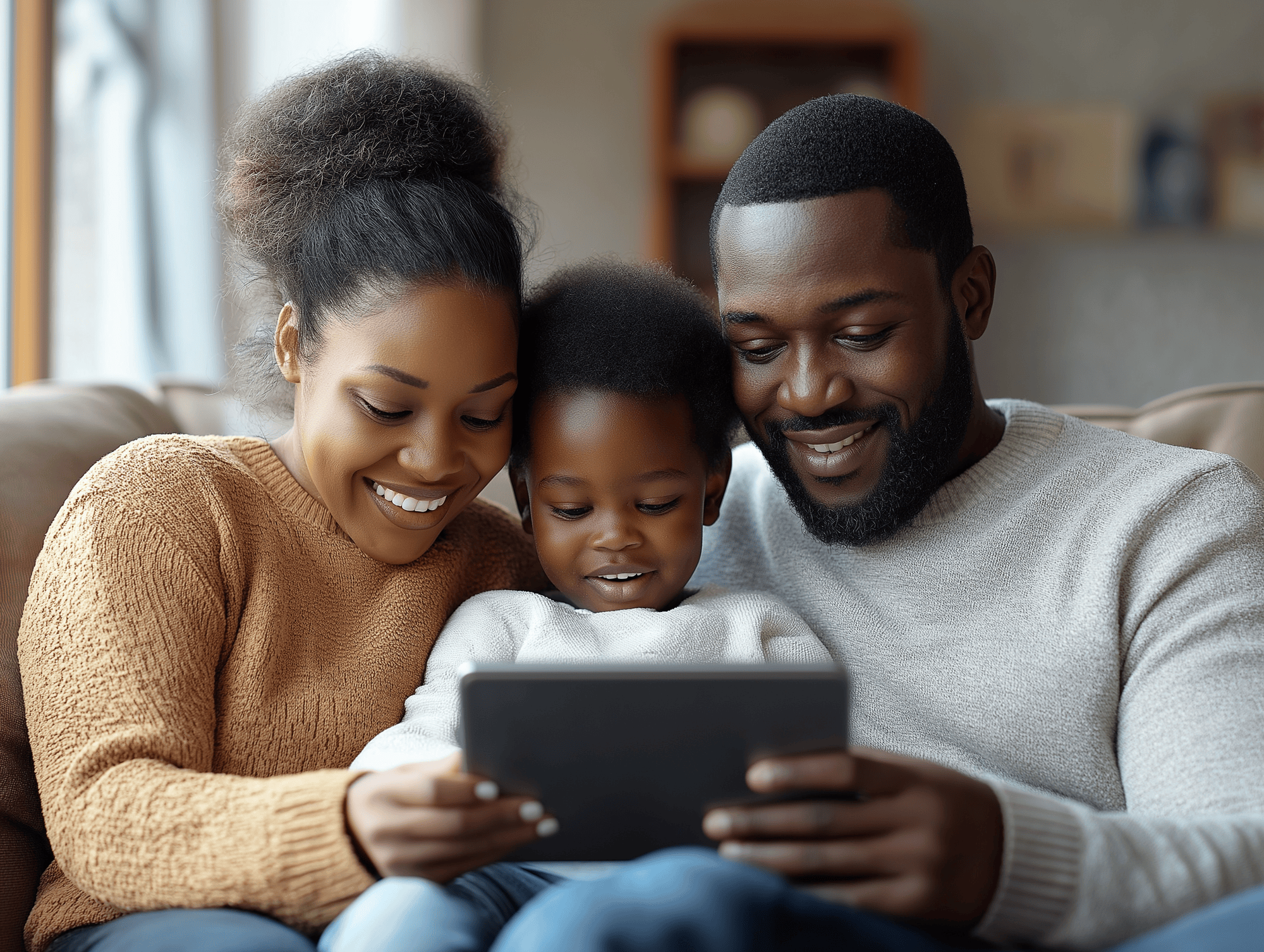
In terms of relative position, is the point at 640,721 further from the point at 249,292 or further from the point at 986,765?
the point at 249,292

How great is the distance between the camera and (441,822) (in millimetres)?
896

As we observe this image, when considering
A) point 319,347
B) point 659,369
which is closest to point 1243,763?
point 659,369

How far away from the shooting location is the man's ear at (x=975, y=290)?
1354 mm

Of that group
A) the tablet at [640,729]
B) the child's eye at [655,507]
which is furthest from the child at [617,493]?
the tablet at [640,729]

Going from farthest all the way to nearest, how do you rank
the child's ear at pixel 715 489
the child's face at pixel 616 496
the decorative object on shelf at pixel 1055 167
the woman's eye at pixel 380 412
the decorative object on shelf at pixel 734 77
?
the decorative object on shelf at pixel 1055 167 → the decorative object on shelf at pixel 734 77 → the child's ear at pixel 715 489 → the child's face at pixel 616 496 → the woman's eye at pixel 380 412

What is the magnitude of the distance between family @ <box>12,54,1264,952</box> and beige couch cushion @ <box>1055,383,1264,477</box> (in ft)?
1.55

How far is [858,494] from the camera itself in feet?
4.45

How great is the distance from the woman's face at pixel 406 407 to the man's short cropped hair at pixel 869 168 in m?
0.33

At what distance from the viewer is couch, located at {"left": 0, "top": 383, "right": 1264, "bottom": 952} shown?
45.2 inches

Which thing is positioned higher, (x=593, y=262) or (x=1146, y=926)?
(x=593, y=262)

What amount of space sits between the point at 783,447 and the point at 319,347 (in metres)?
0.55

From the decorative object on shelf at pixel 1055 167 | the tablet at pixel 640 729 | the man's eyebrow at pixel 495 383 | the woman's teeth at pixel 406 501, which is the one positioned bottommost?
the tablet at pixel 640 729

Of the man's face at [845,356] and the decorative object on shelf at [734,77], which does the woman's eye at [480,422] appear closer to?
the man's face at [845,356]

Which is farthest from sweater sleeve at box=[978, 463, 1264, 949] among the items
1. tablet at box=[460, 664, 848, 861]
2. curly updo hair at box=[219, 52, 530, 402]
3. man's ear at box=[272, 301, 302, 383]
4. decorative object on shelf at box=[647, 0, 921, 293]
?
decorative object on shelf at box=[647, 0, 921, 293]
